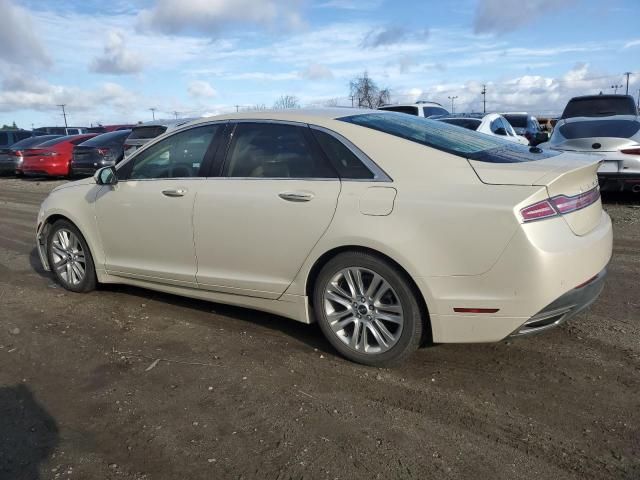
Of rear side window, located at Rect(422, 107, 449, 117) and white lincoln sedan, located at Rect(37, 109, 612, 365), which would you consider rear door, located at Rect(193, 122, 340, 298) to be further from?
rear side window, located at Rect(422, 107, 449, 117)

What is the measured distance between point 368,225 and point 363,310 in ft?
1.83

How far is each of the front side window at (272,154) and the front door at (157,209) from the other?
0.27 m

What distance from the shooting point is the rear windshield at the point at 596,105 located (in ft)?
47.0

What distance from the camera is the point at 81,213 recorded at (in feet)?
17.1

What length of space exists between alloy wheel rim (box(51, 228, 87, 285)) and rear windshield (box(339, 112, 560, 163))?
9.78 ft

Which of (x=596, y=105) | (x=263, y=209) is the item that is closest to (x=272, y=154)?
(x=263, y=209)

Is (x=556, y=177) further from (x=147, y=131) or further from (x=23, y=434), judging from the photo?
(x=147, y=131)

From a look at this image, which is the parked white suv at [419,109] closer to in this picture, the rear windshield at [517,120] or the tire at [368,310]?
the rear windshield at [517,120]

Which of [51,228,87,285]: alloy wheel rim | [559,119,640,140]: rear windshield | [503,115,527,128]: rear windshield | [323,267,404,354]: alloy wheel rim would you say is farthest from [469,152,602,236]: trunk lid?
[503,115,527,128]: rear windshield

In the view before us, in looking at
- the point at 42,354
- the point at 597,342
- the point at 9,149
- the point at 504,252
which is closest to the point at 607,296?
the point at 597,342

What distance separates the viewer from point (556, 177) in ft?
10.7

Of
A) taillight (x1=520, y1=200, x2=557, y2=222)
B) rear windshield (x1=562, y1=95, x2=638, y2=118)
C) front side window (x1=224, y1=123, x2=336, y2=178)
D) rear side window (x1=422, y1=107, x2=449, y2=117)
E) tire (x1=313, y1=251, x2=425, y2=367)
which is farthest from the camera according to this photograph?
rear side window (x1=422, y1=107, x2=449, y2=117)

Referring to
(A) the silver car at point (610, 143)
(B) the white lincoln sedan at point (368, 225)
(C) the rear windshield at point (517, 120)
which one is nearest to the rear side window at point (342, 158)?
(B) the white lincoln sedan at point (368, 225)

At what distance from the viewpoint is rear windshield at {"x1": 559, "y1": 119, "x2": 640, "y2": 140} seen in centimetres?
904
